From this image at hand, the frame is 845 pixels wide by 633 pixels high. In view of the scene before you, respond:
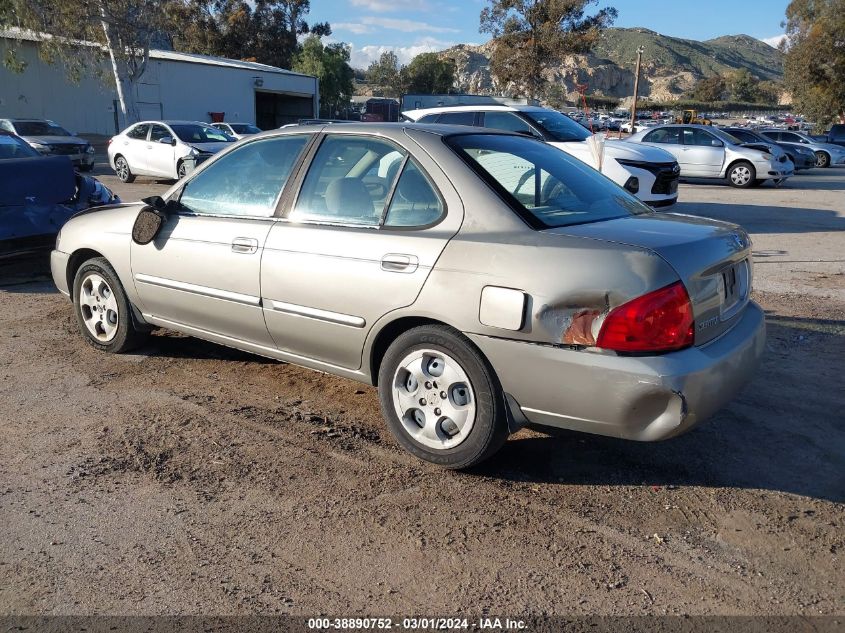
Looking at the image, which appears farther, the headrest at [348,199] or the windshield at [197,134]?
the windshield at [197,134]

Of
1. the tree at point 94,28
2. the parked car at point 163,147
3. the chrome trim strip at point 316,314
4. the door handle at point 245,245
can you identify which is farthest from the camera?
the tree at point 94,28

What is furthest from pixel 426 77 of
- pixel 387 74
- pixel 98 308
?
pixel 98 308

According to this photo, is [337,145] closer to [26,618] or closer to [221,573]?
[221,573]

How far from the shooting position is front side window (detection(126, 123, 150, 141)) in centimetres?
1869

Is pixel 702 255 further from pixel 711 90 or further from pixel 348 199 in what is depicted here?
pixel 711 90

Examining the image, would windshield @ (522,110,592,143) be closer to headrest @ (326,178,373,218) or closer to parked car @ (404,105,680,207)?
parked car @ (404,105,680,207)

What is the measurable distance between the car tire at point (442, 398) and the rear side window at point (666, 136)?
17.7 metres

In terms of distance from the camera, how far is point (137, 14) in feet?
94.2

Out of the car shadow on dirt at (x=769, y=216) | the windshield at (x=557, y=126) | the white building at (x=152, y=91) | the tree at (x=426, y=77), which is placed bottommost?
the car shadow on dirt at (x=769, y=216)

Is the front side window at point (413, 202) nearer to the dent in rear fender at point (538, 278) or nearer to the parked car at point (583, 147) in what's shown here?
the dent in rear fender at point (538, 278)

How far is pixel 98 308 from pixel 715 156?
57.7 ft

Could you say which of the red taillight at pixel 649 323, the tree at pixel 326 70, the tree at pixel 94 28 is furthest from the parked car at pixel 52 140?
the tree at pixel 326 70

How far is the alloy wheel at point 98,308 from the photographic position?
17.7 feet

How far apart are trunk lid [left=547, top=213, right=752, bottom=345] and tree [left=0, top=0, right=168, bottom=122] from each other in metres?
28.7
